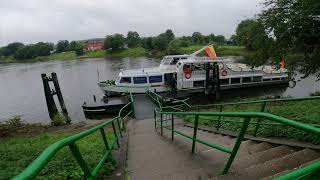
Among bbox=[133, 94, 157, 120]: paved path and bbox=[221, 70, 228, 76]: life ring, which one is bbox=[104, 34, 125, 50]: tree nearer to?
bbox=[221, 70, 228, 76]: life ring

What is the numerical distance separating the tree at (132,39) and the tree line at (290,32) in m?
115

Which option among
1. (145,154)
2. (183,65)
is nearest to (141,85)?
(183,65)

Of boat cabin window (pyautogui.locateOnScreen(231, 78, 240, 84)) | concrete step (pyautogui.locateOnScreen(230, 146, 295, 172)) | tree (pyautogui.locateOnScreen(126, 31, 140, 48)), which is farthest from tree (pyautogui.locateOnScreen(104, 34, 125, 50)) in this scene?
concrete step (pyautogui.locateOnScreen(230, 146, 295, 172))

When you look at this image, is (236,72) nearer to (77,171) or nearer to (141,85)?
(141,85)

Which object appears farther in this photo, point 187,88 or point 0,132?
point 187,88

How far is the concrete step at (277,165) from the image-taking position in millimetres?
3756

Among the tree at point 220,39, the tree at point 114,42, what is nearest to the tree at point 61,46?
the tree at point 114,42

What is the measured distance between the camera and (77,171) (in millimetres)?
5578

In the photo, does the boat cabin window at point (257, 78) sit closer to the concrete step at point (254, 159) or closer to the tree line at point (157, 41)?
the concrete step at point (254, 159)

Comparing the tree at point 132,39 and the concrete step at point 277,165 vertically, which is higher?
the tree at point 132,39

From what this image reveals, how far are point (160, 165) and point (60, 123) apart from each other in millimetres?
18981

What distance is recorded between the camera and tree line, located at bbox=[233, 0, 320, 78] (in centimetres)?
1616

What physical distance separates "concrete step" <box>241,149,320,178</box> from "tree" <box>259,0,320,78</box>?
12945 mm

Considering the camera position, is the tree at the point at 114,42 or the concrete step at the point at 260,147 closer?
the concrete step at the point at 260,147
